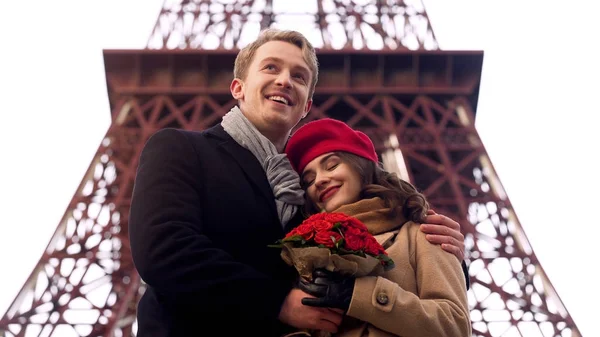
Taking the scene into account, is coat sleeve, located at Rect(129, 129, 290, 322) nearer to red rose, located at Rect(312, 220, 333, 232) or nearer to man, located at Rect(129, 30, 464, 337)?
man, located at Rect(129, 30, 464, 337)

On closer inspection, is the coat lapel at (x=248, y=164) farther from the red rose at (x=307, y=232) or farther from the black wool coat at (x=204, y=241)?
the red rose at (x=307, y=232)

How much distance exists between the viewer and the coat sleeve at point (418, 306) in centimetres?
259

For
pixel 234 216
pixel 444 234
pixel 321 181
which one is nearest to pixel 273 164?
pixel 321 181

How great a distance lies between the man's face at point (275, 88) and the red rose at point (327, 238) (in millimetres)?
806

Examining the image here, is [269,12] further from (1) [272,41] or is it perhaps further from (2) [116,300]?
(1) [272,41]

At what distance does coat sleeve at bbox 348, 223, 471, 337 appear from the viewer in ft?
8.51

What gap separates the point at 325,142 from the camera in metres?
3.26

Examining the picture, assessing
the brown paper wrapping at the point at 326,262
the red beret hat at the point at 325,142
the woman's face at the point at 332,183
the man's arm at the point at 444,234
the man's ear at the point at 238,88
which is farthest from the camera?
the man's ear at the point at 238,88

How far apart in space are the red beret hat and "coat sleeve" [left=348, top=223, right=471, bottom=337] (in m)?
0.64

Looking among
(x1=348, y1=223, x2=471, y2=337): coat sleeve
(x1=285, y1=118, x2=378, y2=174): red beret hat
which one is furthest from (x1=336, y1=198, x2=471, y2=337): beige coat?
(x1=285, y1=118, x2=378, y2=174): red beret hat

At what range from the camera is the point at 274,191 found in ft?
9.98

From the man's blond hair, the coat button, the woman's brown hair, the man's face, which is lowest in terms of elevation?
the coat button

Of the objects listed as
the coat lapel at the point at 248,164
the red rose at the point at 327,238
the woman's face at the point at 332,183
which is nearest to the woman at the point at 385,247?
the woman's face at the point at 332,183

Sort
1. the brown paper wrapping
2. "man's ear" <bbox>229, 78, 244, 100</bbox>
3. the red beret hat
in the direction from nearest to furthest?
the brown paper wrapping < the red beret hat < "man's ear" <bbox>229, 78, 244, 100</bbox>
